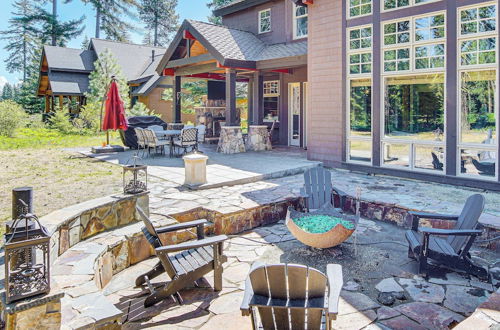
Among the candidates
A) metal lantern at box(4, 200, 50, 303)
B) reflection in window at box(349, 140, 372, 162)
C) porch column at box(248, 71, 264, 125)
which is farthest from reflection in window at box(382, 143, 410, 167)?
metal lantern at box(4, 200, 50, 303)

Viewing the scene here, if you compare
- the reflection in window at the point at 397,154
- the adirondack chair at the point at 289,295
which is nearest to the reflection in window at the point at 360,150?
the reflection in window at the point at 397,154

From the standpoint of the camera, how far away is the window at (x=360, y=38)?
8.11 meters

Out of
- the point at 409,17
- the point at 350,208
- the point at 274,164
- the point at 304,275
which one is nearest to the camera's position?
the point at 304,275

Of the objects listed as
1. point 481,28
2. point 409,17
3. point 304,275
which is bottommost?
point 304,275

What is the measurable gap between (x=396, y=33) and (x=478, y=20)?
4.99ft

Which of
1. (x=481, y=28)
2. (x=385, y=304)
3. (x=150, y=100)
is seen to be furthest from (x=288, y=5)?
(x=150, y=100)

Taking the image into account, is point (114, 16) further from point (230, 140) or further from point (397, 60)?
point (397, 60)

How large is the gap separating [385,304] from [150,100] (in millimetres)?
21529

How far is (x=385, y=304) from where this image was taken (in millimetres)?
3238

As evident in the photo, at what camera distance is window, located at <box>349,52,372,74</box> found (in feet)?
26.6

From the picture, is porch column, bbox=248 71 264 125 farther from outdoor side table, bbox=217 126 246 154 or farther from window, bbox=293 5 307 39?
outdoor side table, bbox=217 126 246 154

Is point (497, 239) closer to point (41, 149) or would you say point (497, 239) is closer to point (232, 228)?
point (232, 228)

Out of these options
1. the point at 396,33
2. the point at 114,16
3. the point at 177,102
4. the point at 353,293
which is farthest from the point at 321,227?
the point at 114,16

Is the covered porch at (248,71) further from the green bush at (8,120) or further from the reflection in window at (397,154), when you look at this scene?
the green bush at (8,120)
